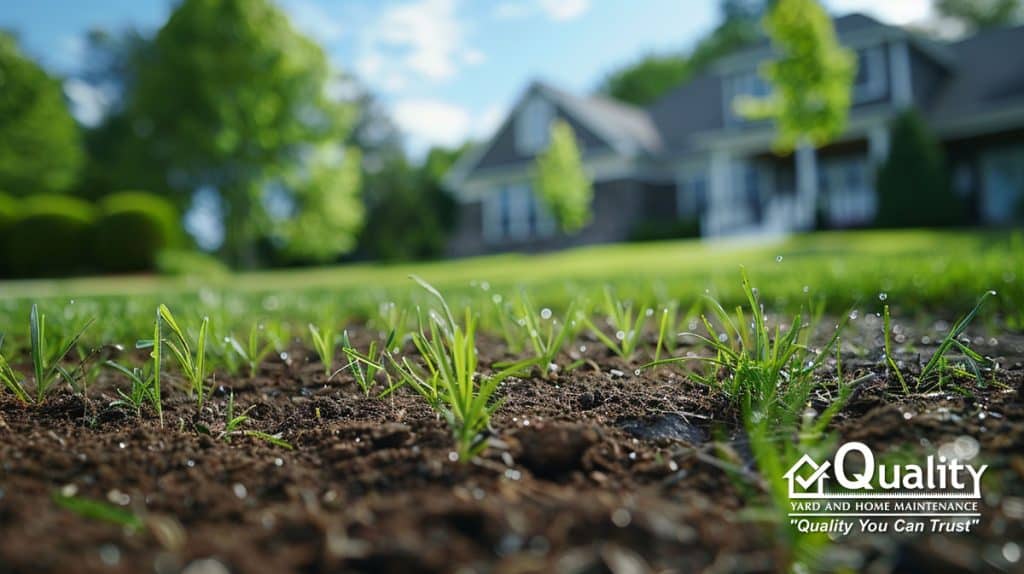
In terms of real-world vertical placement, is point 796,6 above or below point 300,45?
below

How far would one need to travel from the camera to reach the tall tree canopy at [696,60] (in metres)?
36.0

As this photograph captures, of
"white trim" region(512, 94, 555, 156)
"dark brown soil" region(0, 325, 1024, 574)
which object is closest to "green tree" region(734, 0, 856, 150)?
"white trim" region(512, 94, 555, 156)

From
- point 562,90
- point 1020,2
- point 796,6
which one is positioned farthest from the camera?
point 1020,2

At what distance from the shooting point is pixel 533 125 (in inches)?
906

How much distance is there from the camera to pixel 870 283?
4.14 meters

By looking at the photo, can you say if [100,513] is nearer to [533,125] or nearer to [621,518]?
[621,518]

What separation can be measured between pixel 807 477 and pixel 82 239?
780 inches

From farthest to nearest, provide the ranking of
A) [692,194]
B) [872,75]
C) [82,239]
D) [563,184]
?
[692,194], [563,184], [872,75], [82,239]

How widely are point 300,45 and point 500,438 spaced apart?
80.1ft

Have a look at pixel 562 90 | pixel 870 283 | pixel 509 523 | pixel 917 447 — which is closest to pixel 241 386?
pixel 509 523

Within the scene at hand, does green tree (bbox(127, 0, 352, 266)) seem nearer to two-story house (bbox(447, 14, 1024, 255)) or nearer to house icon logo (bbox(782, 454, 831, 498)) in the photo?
two-story house (bbox(447, 14, 1024, 255))

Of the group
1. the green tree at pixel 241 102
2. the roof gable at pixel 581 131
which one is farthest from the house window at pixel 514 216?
the green tree at pixel 241 102

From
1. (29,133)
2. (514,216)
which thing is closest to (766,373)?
(514,216)

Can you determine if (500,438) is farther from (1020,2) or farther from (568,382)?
(1020,2)
